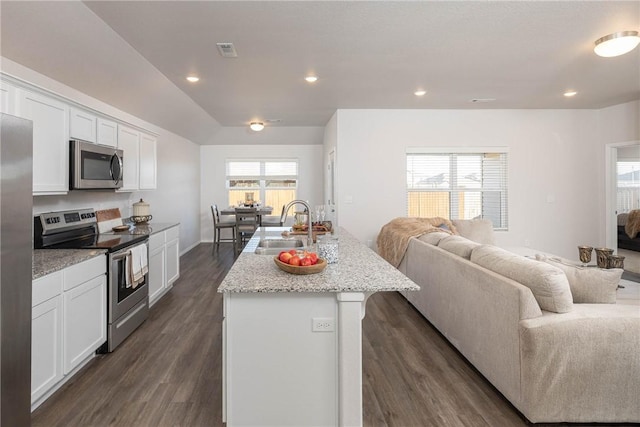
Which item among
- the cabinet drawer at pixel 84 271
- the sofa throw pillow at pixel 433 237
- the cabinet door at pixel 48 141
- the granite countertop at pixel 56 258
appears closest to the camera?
the granite countertop at pixel 56 258

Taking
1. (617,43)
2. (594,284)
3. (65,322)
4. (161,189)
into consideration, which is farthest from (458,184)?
(65,322)

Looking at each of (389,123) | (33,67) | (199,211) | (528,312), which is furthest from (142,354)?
(199,211)

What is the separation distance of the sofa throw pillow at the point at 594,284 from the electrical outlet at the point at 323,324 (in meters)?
1.57

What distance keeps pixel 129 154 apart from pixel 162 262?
1.28 metres

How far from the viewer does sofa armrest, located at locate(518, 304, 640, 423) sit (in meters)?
1.80

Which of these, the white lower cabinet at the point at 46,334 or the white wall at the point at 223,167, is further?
the white wall at the point at 223,167

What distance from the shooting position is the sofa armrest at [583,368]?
1.80 m

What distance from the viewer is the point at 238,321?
1.78 metres

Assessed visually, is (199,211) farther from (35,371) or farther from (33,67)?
(35,371)

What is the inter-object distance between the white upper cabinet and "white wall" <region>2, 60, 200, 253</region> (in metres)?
0.33

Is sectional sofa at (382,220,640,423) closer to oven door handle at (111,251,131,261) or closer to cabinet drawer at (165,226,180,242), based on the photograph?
oven door handle at (111,251,131,261)

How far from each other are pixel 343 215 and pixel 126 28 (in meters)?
3.82

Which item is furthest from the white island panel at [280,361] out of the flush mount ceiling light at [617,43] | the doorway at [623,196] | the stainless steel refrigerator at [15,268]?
the doorway at [623,196]

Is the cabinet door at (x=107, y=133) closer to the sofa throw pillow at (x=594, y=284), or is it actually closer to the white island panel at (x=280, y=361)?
the white island panel at (x=280, y=361)
